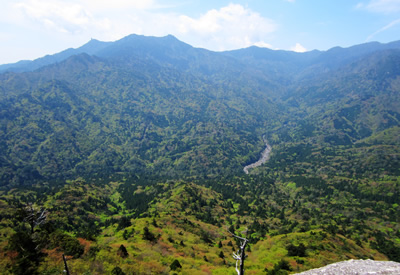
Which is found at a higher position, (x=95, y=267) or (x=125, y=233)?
(x=95, y=267)

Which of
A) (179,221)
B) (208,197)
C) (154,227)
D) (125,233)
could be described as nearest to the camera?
(125,233)

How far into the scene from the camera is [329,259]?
221 feet

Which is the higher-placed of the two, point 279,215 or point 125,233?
point 125,233

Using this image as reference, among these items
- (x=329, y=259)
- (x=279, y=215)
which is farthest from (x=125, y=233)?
(x=279, y=215)

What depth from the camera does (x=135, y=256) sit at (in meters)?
54.6

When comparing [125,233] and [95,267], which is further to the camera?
[125,233]

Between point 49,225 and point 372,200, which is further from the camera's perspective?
point 372,200

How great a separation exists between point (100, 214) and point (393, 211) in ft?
732

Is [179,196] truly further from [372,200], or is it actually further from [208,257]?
[372,200]

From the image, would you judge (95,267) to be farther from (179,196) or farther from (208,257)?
(179,196)

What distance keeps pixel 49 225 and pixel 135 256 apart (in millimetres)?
20325

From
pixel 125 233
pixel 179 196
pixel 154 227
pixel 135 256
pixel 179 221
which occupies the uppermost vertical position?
pixel 135 256

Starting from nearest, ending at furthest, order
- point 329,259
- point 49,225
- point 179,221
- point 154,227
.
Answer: point 49,225 < point 329,259 < point 154,227 < point 179,221

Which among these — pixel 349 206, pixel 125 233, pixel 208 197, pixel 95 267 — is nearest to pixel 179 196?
pixel 208 197
